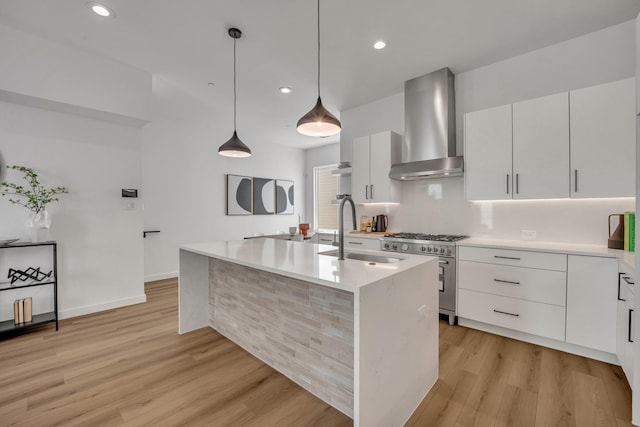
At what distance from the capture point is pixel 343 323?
1658 millimetres

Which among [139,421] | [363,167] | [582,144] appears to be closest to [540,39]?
[582,144]

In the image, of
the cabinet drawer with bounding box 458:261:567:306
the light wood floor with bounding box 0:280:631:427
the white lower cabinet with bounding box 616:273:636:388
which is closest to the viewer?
the light wood floor with bounding box 0:280:631:427

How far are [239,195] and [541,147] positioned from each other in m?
5.04

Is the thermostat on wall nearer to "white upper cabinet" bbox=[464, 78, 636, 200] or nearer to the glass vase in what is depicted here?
the glass vase

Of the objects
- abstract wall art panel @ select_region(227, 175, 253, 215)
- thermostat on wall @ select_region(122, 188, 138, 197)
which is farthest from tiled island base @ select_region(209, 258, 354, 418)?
abstract wall art panel @ select_region(227, 175, 253, 215)

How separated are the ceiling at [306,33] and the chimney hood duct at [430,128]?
0.16 metres

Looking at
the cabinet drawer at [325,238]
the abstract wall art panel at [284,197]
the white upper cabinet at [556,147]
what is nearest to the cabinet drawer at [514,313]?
the white upper cabinet at [556,147]

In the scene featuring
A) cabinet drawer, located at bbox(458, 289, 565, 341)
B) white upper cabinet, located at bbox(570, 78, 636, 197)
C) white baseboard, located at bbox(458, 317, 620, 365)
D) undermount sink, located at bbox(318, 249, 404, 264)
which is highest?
white upper cabinet, located at bbox(570, 78, 636, 197)

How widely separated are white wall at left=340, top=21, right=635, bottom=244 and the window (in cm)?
272

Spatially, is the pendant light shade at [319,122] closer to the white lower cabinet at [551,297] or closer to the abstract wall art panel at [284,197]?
the white lower cabinet at [551,297]

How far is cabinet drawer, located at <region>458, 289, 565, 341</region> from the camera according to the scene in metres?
2.30

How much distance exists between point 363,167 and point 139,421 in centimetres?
343

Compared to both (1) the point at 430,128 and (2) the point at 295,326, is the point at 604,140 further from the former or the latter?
(2) the point at 295,326

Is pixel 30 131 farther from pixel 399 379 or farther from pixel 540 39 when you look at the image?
pixel 540 39
